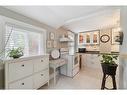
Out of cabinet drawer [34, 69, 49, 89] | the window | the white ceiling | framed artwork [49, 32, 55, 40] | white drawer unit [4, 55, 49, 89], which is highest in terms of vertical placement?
the white ceiling

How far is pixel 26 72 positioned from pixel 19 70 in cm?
20

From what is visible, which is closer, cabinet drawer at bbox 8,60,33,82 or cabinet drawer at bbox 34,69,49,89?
cabinet drawer at bbox 8,60,33,82

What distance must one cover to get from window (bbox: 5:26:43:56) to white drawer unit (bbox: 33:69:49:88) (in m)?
0.69

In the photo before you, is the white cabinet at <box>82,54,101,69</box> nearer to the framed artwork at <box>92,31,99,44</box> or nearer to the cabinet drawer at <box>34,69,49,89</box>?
the framed artwork at <box>92,31,99,44</box>

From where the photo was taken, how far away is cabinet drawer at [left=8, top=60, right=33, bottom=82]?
1775mm

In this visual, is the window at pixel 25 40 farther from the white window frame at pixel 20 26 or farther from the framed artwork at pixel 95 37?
the framed artwork at pixel 95 37

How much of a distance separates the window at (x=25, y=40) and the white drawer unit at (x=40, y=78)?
69cm

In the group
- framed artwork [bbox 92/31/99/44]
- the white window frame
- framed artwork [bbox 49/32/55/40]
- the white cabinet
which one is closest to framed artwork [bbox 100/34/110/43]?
framed artwork [bbox 92/31/99/44]

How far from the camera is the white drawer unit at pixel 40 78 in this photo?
7.80 feet

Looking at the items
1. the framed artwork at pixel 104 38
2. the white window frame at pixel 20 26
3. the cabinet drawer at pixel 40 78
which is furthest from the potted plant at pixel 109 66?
the framed artwork at pixel 104 38

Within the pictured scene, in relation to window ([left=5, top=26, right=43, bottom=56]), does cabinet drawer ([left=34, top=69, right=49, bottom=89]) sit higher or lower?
lower
